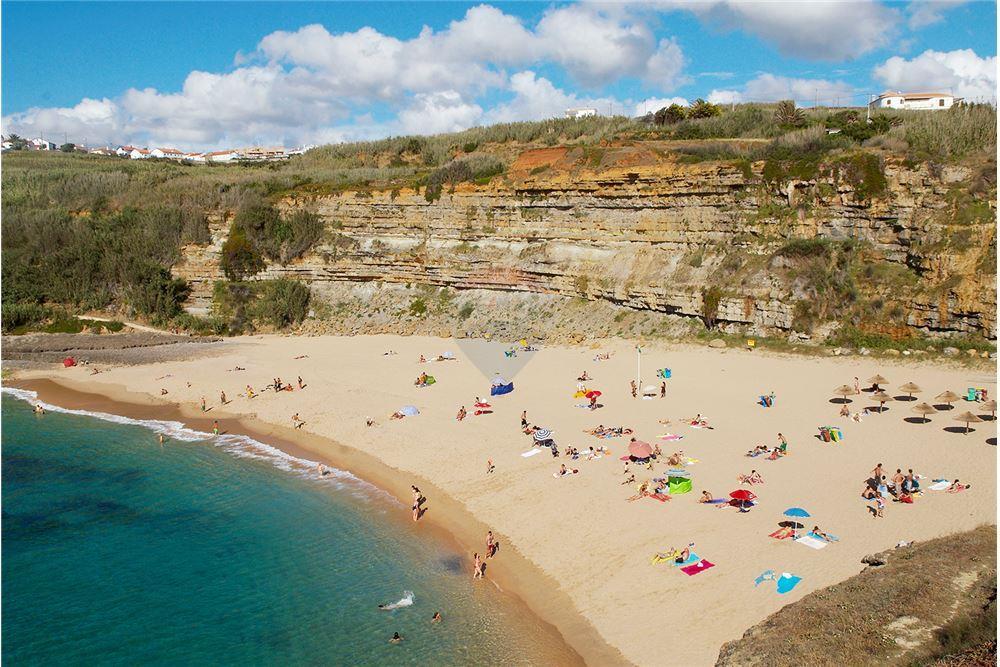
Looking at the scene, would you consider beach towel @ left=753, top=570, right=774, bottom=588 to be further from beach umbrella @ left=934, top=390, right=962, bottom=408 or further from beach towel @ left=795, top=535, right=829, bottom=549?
beach umbrella @ left=934, top=390, right=962, bottom=408

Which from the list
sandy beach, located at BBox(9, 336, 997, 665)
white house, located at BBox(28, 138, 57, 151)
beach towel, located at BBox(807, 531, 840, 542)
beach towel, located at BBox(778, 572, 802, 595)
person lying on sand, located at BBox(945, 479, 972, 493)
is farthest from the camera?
white house, located at BBox(28, 138, 57, 151)

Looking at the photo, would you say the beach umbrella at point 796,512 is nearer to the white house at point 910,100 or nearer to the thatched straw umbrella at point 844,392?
the thatched straw umbrella at point 844,392

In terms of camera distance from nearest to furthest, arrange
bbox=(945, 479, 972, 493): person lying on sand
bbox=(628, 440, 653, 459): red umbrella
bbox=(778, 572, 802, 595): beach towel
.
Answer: bbox=(778, 572, 802, 595): beach towel → bbox=(945, 479, 972, 493): person lying on sand → bbox=(628, 440, 653, 459): red umbrella

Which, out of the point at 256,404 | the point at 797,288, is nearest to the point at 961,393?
the point at 797,288

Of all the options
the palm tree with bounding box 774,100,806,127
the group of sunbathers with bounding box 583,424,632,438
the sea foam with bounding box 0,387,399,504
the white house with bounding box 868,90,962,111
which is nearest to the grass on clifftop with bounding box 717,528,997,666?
the group of sunbathers with bounding box 583,424,632,438

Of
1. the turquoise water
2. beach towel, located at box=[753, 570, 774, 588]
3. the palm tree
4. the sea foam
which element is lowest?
the turquoise water

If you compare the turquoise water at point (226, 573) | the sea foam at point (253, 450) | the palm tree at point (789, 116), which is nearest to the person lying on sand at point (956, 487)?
the turquoise water at point (226, 573)

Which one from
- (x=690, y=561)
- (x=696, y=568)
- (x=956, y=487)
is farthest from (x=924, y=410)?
(x=696, y=568)

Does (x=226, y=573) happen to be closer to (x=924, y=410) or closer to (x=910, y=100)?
(x=924, y=410)
